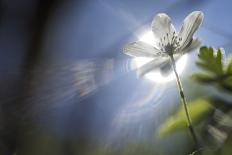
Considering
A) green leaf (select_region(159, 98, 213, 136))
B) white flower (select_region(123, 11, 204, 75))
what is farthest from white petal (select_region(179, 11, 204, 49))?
green leaf (select_region(159, 98, 213, 136))

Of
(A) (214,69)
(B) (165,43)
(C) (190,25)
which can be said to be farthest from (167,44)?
(A) (214,69)

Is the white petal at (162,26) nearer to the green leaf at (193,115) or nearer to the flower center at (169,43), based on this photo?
the flower center at (169,43)

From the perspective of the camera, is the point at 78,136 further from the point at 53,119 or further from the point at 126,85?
the point at 126,85

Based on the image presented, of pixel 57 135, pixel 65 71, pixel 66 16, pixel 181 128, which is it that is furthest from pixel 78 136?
pixel 66 16

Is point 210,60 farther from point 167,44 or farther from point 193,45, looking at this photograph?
point 167,44

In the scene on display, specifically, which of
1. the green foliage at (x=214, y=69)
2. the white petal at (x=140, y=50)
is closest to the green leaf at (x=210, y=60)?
the green foliage at (x=214, y=69)
